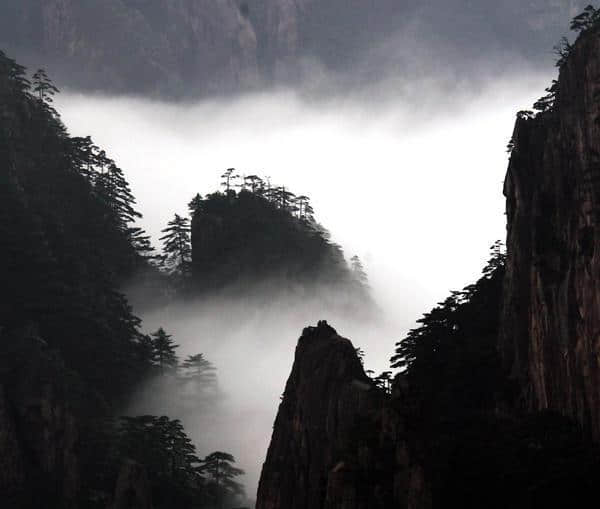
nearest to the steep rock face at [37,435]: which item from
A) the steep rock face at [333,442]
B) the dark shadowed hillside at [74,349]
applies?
the dark shadowed hillside at [74,349]

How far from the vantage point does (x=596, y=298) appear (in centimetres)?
8769

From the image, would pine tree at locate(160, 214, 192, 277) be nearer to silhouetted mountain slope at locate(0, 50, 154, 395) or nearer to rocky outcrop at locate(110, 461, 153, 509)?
silhouetted mountain slope at locate(0, 50, 154, 395)

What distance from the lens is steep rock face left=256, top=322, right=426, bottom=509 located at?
294 ft

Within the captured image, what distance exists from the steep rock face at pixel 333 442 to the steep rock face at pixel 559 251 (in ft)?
31.3

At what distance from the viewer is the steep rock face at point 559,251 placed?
8950 centimetres

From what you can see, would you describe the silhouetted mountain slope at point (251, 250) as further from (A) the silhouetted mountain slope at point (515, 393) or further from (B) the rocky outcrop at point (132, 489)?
(A) the silhouetted mountain slope at point (515, 393)

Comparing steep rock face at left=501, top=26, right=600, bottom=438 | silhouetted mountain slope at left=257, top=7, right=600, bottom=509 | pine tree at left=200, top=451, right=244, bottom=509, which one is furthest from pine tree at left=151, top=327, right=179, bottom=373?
steep rock face at left=501, top=26, right=600, bottom=438

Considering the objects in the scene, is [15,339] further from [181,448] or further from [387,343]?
[387,343]

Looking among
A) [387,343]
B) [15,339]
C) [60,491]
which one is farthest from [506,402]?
[387,343]

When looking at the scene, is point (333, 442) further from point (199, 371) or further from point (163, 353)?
point (163, 353)


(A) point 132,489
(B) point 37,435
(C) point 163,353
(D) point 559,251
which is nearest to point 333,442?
(D) point 559,251

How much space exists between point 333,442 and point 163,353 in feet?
202

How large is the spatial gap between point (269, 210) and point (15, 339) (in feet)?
178

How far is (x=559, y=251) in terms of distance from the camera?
313 feet
